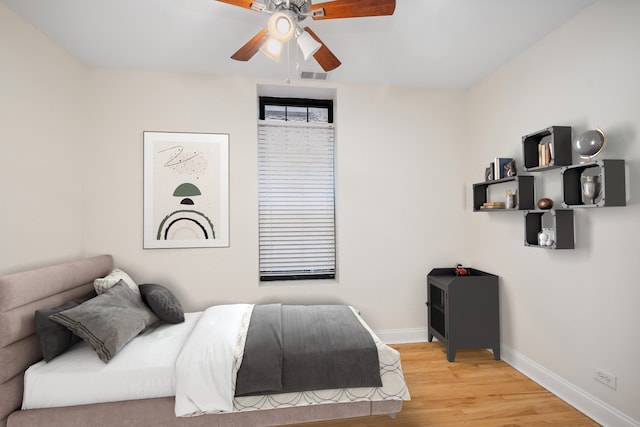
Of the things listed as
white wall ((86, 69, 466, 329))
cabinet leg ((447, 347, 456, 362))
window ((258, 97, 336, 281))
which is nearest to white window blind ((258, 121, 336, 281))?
window ((258, 97, 336, 281))

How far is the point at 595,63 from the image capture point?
81.7 inches

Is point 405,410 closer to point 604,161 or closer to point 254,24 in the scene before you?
point 604,161

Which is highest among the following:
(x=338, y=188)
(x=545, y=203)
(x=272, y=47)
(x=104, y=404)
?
(x=272, y=47)

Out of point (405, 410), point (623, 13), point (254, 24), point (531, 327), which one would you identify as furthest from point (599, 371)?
point (254, 24)

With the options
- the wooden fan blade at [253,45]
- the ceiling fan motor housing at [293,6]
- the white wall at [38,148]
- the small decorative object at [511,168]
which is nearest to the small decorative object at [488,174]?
the small decorative object at [511,168]

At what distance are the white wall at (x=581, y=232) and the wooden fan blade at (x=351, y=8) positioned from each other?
154cm

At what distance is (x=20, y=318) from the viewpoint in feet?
6.02

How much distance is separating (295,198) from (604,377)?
281cm

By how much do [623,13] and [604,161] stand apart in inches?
36.9

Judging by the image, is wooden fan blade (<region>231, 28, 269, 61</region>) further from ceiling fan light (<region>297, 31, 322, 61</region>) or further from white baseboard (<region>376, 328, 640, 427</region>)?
white baseboard (<region>376, 328, 640, 427</region>)

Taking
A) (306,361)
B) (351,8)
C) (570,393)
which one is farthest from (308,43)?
(570,393)

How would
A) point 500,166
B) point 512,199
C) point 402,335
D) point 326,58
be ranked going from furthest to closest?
point 402,335 → point 500,166 → point 512,199 → point 326,58

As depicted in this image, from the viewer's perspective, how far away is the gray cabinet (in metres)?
2.85

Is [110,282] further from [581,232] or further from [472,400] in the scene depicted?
[581,232]
